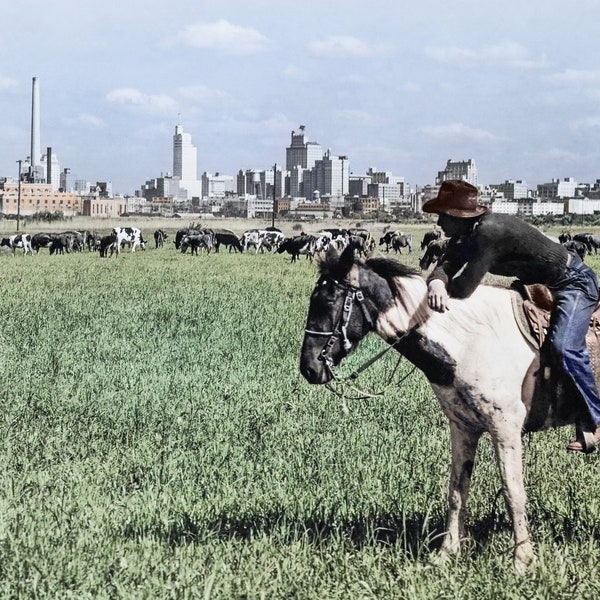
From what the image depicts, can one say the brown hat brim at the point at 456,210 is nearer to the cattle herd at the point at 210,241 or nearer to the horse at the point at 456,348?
the horse at the point at 456,348

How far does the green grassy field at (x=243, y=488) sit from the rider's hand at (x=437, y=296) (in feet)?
4.22

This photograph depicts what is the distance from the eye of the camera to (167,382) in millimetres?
10602

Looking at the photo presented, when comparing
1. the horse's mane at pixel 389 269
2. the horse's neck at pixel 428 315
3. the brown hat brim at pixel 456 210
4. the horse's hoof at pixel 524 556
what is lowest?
the horse's hoof at pixel 524 556

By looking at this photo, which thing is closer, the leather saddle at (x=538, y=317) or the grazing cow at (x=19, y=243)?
the leather saddle at (x=538, y=317)

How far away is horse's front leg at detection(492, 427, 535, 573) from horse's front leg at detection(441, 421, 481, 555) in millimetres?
279

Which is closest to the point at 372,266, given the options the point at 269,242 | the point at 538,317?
the point at 538,317

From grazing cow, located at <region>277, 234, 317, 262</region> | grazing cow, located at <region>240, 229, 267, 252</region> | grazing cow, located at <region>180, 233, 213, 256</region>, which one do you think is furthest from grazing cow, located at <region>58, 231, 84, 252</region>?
grazing cow, located at <region>277, 234, 317, 262</region>

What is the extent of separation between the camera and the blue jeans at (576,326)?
17.5ft

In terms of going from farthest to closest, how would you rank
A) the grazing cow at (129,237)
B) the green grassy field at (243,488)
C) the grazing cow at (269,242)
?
the grazing cow at (269,242) < the grazing cow at (129,237) < the green grassy field at (243,488)

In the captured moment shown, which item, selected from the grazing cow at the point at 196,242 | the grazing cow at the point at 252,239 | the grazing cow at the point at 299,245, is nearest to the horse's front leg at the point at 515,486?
the grazing cow at the point at 299,245

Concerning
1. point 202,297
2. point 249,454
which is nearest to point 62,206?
point 202,297

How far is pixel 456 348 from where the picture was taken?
531 centimetres

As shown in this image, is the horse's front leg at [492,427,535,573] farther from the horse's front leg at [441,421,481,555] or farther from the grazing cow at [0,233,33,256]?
the grazing cow at [0,233,33,256]

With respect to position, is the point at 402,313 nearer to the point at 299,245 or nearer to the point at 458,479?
the point at 458,479
